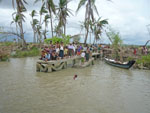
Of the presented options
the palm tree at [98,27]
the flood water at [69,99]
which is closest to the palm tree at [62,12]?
the palm tree at [98,27]

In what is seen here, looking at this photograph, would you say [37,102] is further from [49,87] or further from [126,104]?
[126,104]

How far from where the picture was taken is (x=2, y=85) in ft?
27.0

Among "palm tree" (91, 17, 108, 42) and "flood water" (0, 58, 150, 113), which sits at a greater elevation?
"palm tree" (91, 17, 108, 42)

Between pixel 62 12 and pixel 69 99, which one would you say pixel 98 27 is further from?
pixel 69 99

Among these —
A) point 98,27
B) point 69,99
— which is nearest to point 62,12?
point 98,27

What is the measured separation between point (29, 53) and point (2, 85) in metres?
15.0

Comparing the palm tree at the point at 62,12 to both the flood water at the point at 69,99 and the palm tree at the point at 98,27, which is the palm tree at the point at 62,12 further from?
the flood water at the point at 69,99

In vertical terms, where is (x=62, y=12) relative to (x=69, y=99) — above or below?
above

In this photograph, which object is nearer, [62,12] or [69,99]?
[69,99]

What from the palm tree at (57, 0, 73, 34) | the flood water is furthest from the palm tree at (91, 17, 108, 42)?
the flood water

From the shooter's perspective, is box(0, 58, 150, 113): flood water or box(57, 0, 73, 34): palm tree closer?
box(0, 58, 150, 113): flood water

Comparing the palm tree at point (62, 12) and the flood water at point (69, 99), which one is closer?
the flood water at point (69, 99)

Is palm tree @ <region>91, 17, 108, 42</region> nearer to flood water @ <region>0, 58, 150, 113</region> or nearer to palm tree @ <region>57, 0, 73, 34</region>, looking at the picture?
palm tree @ <region>57, 0, 73, 34</region>

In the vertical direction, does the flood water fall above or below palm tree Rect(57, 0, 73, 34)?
below
